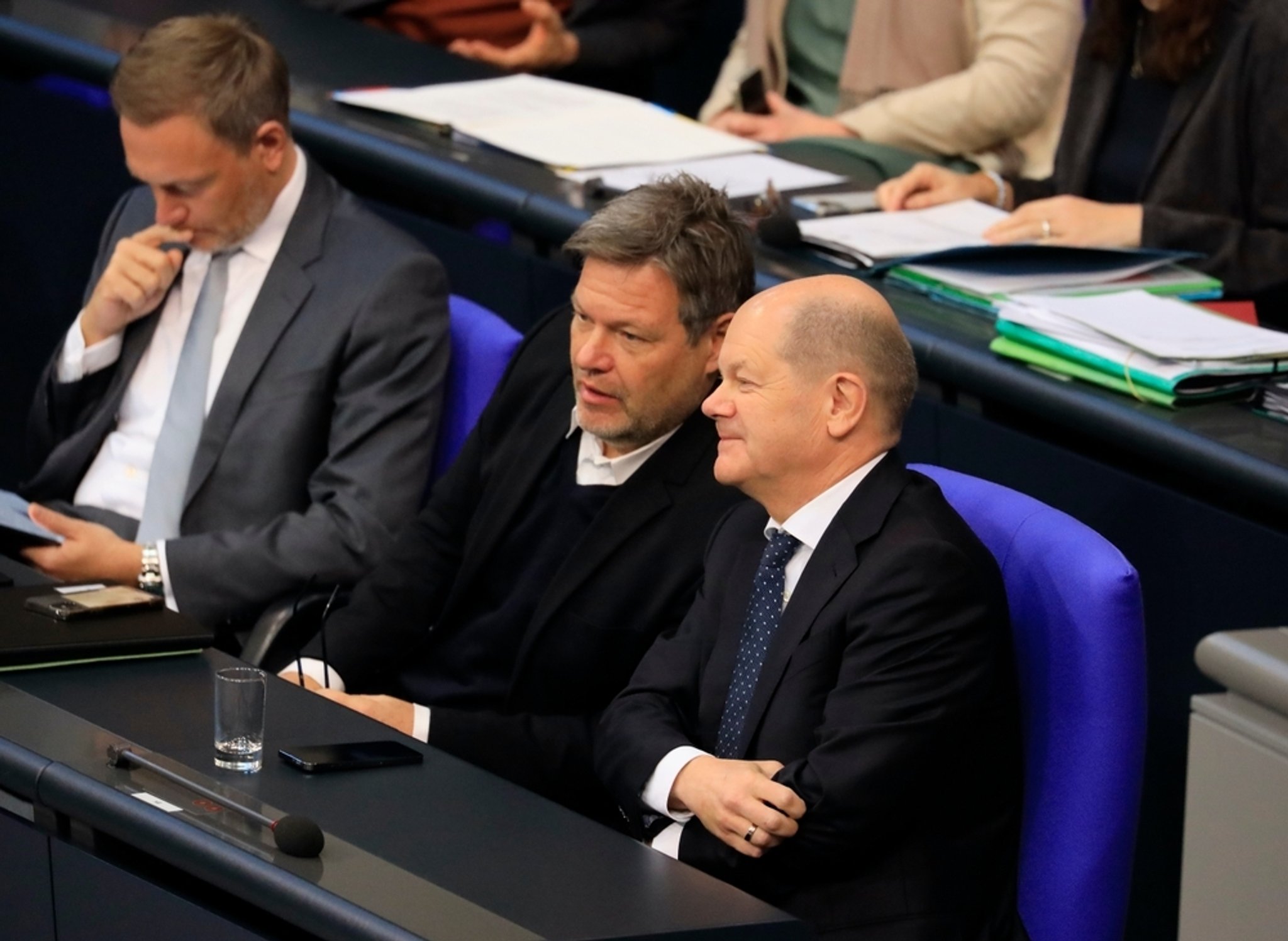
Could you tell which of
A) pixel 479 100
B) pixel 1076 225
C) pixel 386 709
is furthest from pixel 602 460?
pixel 479 100

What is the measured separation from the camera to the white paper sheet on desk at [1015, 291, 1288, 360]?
243cm

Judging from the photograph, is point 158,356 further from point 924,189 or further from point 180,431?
point 924,189

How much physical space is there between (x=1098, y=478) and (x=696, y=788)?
32.5 inches

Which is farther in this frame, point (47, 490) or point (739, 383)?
point (47, 490)

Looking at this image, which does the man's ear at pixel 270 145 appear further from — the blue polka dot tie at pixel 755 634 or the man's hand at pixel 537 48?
the man's hand at pixel 537 48

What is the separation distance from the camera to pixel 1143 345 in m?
2.44

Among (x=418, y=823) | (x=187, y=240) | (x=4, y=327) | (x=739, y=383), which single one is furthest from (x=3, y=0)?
(x=418, y=823)

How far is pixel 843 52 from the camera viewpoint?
4230mm

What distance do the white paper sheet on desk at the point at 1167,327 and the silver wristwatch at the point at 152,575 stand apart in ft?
4.05

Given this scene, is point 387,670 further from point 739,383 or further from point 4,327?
point 4,327

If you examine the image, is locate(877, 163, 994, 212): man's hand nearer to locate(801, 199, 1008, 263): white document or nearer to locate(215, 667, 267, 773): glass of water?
locate(801, 199, 1008, 263): white document

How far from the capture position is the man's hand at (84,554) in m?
2.70

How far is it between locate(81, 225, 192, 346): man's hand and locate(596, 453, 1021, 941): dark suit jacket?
1295 millimetres

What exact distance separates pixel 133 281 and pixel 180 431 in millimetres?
244
